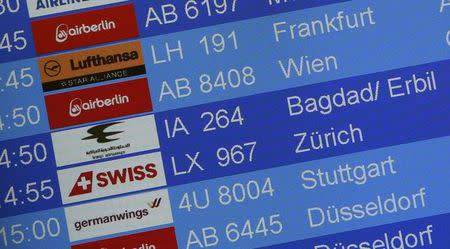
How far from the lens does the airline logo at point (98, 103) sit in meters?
1.25

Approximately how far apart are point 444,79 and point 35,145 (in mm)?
873

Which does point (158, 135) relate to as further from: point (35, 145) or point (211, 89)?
point (35, 145)

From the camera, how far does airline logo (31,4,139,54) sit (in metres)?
1.26

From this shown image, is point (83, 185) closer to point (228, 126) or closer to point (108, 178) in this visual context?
point (108, 178)

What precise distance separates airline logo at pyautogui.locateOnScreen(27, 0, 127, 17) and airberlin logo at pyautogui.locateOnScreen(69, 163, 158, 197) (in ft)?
1.15

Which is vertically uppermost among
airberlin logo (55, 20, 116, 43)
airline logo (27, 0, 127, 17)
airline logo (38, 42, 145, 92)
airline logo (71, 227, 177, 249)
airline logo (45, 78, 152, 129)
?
airline logo (27, 0, 127, 17)

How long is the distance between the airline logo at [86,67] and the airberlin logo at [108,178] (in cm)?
20

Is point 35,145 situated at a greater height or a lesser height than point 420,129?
greater

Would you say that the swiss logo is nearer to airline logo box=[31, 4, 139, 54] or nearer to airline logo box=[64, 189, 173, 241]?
airline logo box=[64, 189, 173, 241]

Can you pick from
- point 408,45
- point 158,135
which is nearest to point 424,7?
point 408,45

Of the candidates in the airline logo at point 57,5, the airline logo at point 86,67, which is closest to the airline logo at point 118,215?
the airline logo at point 86,67

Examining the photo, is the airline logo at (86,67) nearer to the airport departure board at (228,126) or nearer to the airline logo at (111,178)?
the airport departure board at (228,126)

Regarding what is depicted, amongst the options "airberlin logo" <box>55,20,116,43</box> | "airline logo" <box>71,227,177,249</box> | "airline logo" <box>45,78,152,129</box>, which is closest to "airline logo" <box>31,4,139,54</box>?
"airberlin logo" <box>55,20,116,43</box>

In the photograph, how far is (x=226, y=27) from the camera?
1.25 m
